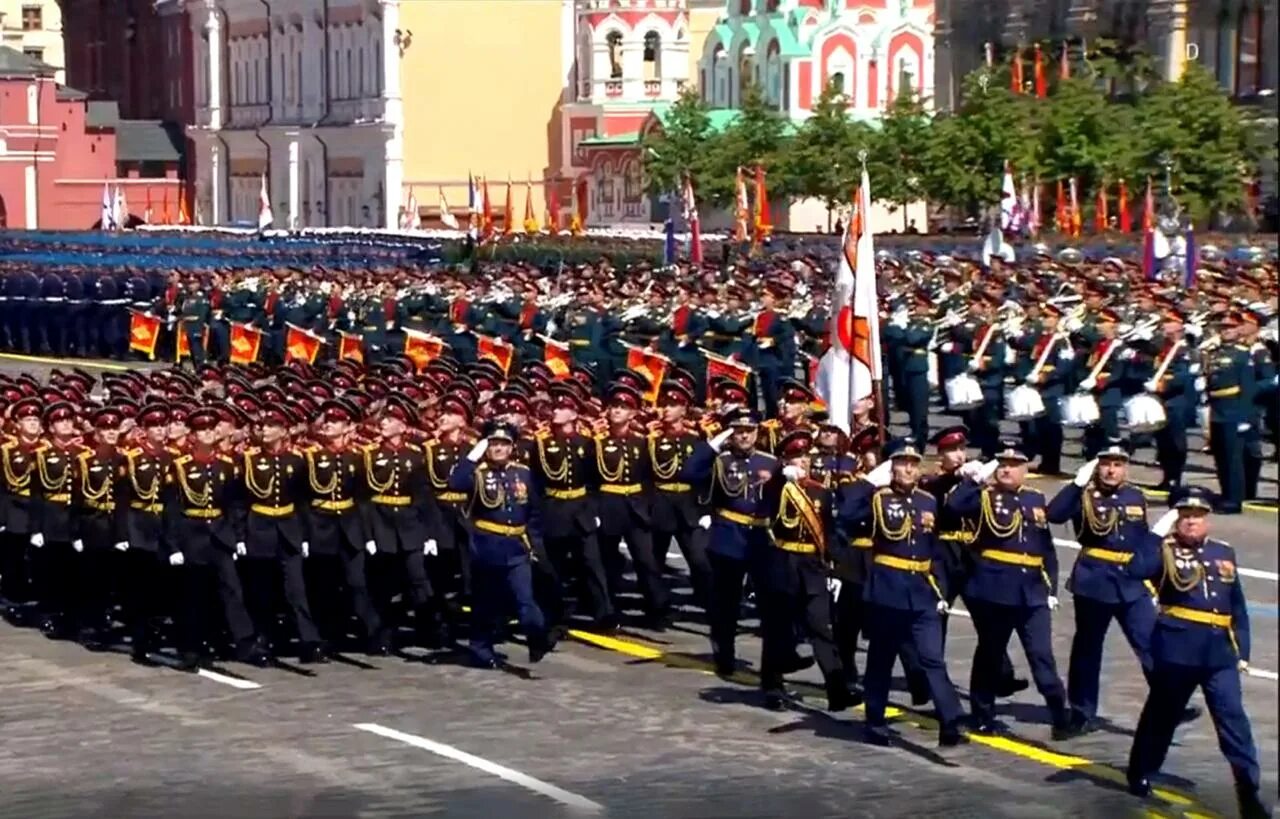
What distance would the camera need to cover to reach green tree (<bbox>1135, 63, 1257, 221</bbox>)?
37719 mm

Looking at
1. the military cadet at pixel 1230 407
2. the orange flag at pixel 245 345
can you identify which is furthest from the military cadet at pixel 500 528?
the orange flag at pixel 245 345

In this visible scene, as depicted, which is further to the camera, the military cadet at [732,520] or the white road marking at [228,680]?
the white road marking at [228,680]

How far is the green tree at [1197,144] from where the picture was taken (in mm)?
37719

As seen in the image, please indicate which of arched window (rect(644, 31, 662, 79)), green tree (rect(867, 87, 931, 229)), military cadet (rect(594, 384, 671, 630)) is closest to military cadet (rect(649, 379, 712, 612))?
military cadet (rect(594, 384, 671, 630))

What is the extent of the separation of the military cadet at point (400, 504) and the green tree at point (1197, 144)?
22795 millimetres

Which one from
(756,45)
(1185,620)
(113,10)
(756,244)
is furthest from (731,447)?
(113,10)

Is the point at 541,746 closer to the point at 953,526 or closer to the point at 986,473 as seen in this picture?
the point at 953,526

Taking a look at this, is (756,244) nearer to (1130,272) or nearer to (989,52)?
(1130,272)

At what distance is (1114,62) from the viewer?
44.0 m

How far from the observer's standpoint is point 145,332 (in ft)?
115

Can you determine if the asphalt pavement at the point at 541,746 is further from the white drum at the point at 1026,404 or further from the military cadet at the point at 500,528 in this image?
the white drum at the point at 1026,404

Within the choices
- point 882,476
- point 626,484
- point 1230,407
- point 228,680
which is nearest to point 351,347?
point 1230,407

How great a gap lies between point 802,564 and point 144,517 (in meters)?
4.27

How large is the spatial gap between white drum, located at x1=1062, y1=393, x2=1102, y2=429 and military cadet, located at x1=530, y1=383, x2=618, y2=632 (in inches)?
230
